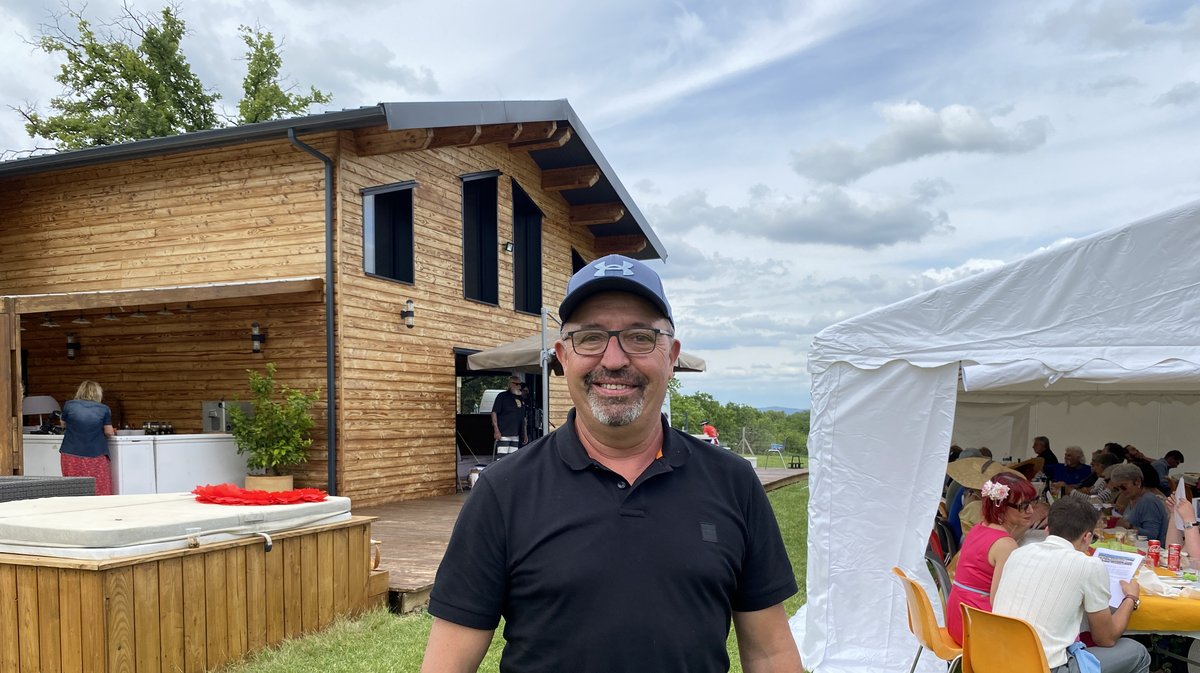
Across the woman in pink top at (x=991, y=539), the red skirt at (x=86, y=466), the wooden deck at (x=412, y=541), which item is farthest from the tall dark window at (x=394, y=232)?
the woman in pink top at (x=991, y=539)

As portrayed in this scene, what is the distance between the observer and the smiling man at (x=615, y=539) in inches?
60.6

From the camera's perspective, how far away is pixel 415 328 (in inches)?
470

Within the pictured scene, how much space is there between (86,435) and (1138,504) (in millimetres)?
9083

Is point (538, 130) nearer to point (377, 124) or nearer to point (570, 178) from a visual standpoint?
point (570, 178)

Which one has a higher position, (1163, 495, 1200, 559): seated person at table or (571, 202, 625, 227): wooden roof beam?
(571, 202, 625, 227): wooden roof beam

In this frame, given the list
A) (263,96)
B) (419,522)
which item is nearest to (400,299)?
(419,522)

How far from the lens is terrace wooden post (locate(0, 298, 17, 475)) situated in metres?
8.48

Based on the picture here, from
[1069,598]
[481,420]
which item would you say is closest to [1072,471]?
[1069,598]

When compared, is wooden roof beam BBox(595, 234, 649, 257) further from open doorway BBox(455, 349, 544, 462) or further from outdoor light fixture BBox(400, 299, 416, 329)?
outdoor light fixture BBox(400, 299, 416, 329)

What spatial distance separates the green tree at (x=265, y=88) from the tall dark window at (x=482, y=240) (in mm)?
13874

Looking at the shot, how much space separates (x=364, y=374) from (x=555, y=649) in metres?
9.69

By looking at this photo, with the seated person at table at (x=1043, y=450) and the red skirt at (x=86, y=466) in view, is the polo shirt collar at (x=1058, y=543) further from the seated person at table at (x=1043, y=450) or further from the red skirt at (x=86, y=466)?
the red skirt at (x=86, y=466)

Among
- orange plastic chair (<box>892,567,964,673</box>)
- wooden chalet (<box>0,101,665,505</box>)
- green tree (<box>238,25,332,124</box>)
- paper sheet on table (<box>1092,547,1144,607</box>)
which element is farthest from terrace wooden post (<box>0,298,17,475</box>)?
green tree (<box>238,25,332,124</box>)

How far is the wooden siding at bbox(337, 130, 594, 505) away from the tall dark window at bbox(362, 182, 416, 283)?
117 millimetres
